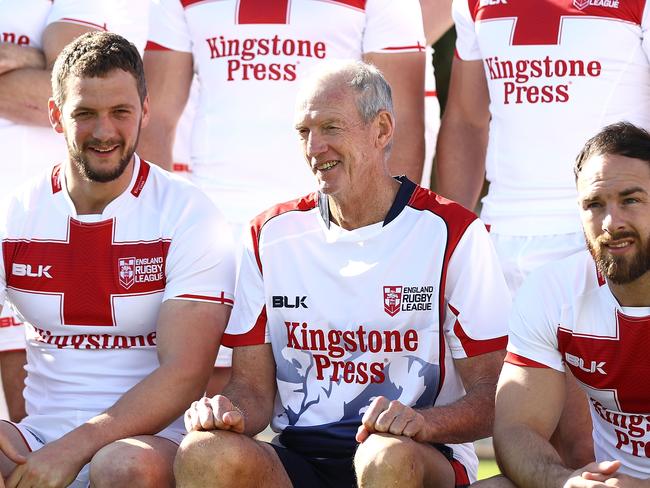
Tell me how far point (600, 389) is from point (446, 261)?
2.23 ft

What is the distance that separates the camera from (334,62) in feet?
15.8

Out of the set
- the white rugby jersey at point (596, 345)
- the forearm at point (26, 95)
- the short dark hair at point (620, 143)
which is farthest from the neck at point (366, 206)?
the forearm at point (26, 95)

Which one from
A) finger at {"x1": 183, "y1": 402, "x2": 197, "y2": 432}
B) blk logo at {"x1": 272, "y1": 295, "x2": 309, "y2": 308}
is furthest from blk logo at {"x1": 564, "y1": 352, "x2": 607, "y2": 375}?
finger at {"x1": 183, "y1": 402, "x2": 197, "y2": 432}

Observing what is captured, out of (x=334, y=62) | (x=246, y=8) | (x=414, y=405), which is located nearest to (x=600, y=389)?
(x=414, y=405)

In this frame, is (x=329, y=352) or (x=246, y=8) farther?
(x=246, y=8)

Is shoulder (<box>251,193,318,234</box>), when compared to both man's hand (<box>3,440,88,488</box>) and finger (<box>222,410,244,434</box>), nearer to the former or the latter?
finger (<box>222,410,244,434</box>)

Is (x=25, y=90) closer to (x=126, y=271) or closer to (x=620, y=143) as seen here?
(x=126, y=271)

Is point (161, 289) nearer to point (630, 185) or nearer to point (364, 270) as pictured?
point (364, 270)

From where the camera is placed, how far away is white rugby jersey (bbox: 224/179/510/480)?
4.59m

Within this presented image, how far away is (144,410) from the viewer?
4.58 m

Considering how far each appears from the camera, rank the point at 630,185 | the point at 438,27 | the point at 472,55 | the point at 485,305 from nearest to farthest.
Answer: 1. the point at 630,185
2. the point at 485,305
3. the point at 472,55
4. the point at 438,27

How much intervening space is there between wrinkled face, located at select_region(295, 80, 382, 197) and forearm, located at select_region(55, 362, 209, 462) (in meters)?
0.83

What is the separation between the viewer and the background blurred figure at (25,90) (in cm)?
550

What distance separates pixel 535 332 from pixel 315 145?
1.01m
